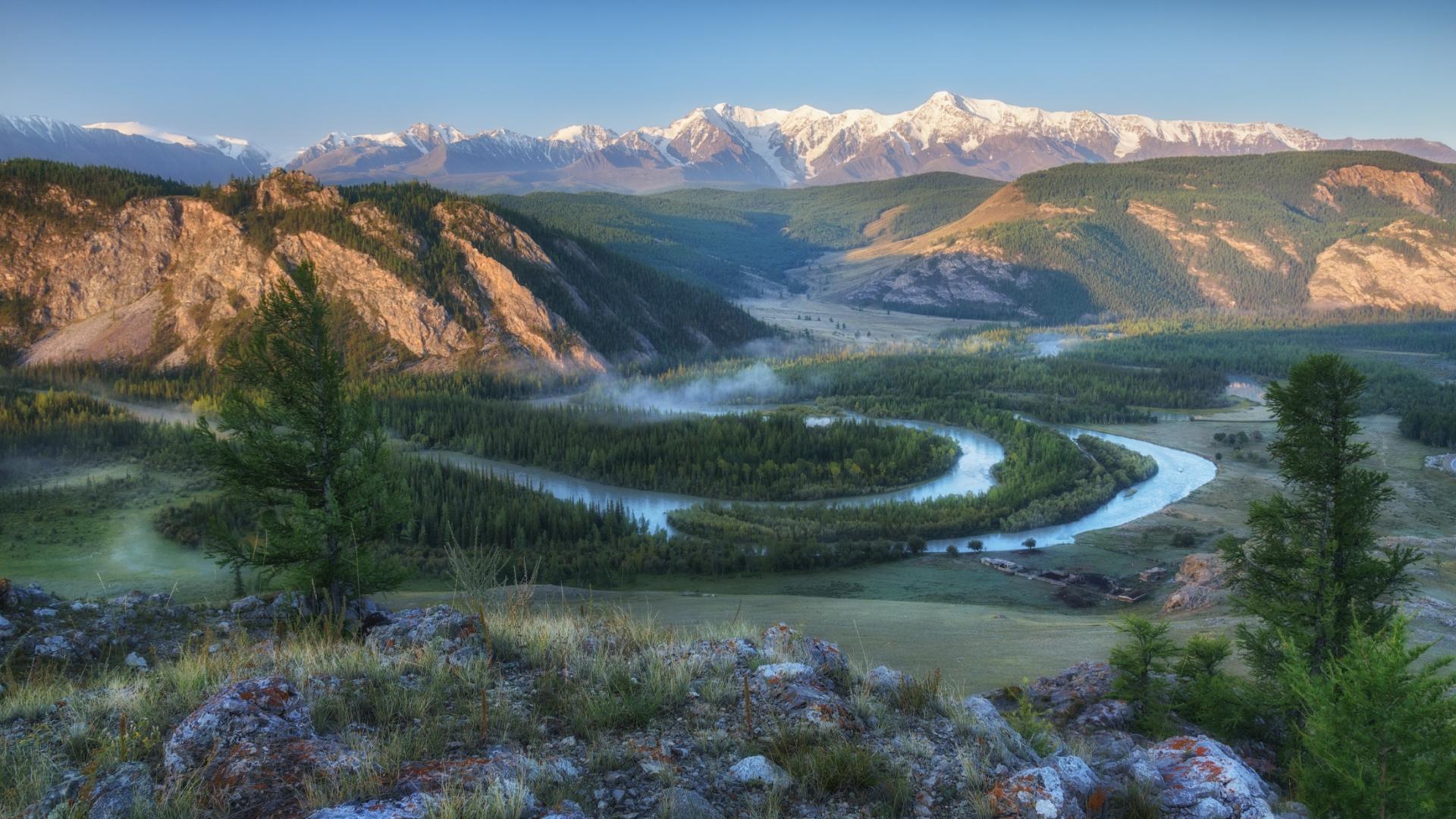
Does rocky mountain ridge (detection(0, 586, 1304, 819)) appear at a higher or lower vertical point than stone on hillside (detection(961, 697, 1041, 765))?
higher

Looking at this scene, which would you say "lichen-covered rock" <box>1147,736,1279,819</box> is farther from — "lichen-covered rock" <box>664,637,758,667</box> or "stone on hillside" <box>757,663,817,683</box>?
"lichen-covered rock" <box>664,637,758,667</box>

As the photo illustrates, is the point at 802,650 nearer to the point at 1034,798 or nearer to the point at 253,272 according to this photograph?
the point at 1034,798

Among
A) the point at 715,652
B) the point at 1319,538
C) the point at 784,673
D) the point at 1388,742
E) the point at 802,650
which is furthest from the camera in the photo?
the point at 1319,538

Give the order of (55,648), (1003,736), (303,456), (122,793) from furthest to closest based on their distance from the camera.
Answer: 1. (303,456)
2. (55,648)
3. (1003,736)
4. (122,793)

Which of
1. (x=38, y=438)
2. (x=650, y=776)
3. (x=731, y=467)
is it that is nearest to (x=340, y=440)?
(x=650, y=776)

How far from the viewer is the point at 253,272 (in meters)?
142

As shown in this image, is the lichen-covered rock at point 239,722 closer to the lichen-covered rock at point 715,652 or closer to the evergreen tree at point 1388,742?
the lichen-covered rock at point 715,652

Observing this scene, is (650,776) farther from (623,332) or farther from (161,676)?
(623,332)

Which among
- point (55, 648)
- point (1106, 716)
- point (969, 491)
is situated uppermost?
point (55, 648)

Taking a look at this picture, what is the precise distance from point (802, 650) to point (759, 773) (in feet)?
12.6

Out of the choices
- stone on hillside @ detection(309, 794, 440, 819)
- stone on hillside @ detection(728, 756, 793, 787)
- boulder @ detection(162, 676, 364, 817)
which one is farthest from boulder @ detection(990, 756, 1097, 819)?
boulder @ detection(162, 676, 364, 817)

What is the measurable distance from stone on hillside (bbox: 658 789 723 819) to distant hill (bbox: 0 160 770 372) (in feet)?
463

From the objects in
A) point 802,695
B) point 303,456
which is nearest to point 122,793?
point 802,695

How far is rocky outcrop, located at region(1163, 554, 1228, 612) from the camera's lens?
3788cm
